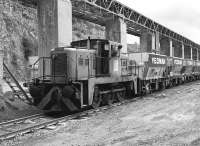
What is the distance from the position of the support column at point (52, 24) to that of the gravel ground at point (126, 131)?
766cm

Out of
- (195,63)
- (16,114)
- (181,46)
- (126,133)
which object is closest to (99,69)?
(16,114)

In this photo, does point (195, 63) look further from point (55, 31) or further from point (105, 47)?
point (105, 47)

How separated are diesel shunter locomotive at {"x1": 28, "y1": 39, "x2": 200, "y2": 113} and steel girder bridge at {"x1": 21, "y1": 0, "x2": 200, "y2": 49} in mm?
8471

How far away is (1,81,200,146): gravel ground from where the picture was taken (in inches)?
250

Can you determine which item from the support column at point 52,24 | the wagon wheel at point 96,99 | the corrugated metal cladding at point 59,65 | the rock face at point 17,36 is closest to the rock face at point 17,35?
the rock face at point 17,36

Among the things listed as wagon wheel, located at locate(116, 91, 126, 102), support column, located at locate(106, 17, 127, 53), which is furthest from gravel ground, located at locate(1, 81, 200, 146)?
support column, located at locate(106, 17, 127, 53)

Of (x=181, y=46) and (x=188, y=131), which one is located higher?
(x=181, y=46)

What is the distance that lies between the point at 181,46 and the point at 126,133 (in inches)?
1905

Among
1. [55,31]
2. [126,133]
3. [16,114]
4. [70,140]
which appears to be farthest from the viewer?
[55,31]

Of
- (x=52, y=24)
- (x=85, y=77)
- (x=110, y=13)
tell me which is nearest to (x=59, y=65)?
(x=85, y=77)

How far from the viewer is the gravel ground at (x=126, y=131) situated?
636 centimetres

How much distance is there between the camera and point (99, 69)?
11.5 m

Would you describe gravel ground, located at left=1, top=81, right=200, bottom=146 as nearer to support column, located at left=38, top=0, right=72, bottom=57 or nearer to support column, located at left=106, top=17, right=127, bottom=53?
support column, located at left=38, top=0, right=72, bottom=57

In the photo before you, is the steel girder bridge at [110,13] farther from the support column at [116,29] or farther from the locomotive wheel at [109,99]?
the locomotive wheel at [109,99]
